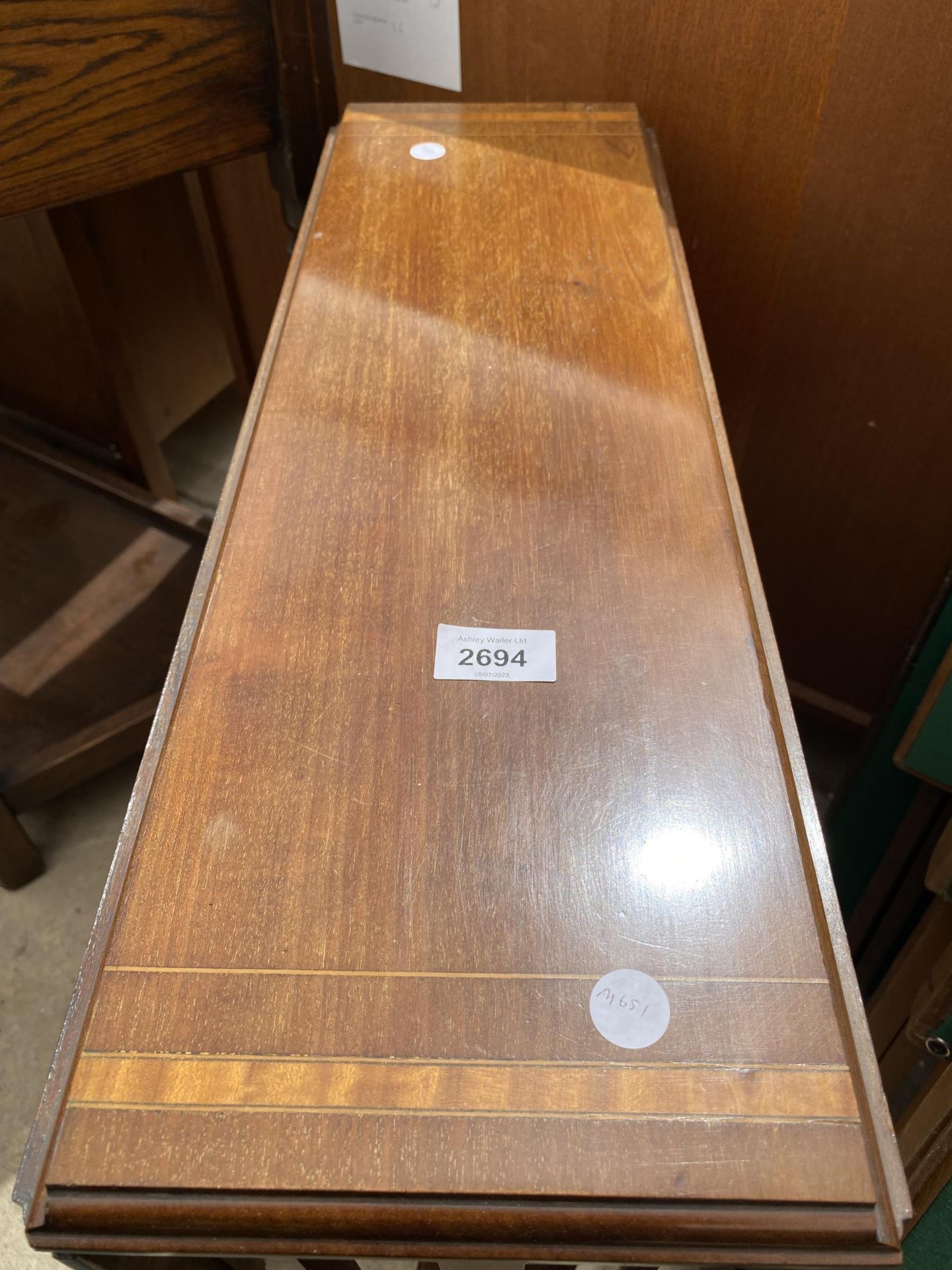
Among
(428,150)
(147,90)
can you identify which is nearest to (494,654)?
(428,150)

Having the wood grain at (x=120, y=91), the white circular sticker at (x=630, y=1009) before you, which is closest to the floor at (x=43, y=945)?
the wood grain at (x=120, y=91)

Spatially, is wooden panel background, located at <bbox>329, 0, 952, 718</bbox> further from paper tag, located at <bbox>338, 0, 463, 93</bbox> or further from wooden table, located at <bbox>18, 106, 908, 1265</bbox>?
wooden table, located at <bbox>18, 106, 908, 1265</bbox>

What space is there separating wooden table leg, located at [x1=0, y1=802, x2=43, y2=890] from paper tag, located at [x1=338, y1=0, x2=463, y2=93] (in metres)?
1.15

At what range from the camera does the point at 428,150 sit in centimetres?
108

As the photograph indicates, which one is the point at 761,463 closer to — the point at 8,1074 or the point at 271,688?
the point at 271,688

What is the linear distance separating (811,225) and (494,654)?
81cm

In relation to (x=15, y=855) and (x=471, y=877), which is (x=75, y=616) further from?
(x=471, y=877)

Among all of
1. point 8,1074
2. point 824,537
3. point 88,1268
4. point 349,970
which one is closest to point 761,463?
point 824,537

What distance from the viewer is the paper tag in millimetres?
1230

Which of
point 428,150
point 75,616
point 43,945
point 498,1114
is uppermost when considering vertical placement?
point 428,150

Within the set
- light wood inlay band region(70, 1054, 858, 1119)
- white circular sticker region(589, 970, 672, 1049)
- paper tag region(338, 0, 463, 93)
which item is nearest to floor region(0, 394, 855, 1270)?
light wood inlay band region(70, 1054, 858, 1119)

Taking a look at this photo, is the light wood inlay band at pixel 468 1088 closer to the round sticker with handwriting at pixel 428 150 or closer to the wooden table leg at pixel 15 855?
the round sticker with handwriting at pixel 428 150

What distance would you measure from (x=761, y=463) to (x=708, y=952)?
3.31 feet

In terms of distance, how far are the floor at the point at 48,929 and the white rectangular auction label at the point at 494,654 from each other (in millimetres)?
1024
